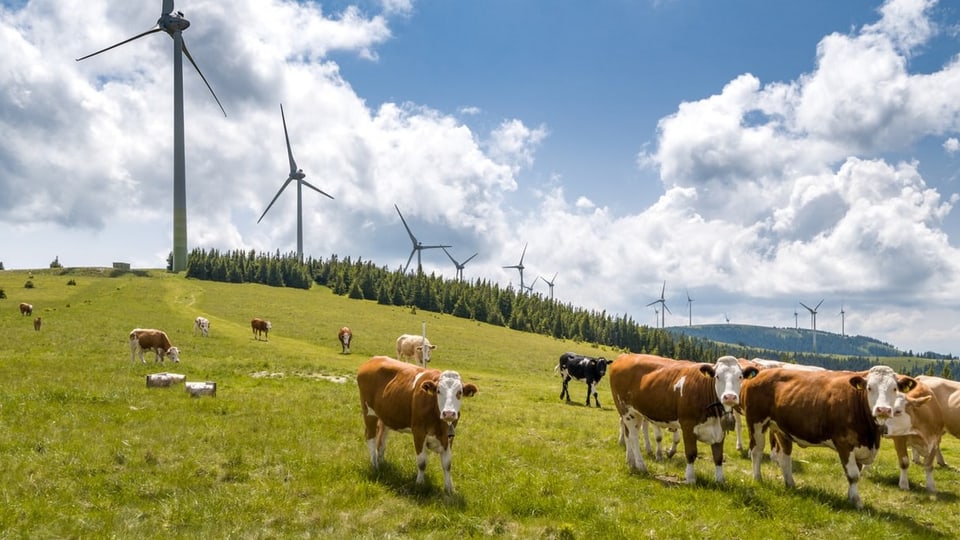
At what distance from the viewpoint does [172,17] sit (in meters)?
87.5

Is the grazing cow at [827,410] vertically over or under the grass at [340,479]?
over

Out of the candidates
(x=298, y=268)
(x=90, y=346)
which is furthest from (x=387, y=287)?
(x=90, y=346)

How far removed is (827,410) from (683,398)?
A: 2.46 meters

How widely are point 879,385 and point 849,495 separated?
6.74ft

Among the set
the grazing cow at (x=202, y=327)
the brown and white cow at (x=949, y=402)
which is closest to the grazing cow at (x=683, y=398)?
the brown and white cow at (x=949, y=402)

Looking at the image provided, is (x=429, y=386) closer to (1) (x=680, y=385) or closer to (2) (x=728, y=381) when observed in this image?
(1) (x=680, y=385)

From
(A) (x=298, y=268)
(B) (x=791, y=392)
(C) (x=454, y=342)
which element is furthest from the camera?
(A) (x=298, y=268)

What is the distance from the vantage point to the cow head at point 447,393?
391 inches

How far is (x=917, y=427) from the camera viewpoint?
42.8ft

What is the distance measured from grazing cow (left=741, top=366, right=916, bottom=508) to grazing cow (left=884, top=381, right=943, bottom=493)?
271mm

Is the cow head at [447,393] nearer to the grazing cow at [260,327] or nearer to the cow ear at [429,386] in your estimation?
the cow ear at [429,386]

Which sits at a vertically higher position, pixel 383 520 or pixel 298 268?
pixel 298 268

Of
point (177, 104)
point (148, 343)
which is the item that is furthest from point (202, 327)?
point (177, 104)

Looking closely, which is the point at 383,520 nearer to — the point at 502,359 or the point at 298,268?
the point at 502,359
